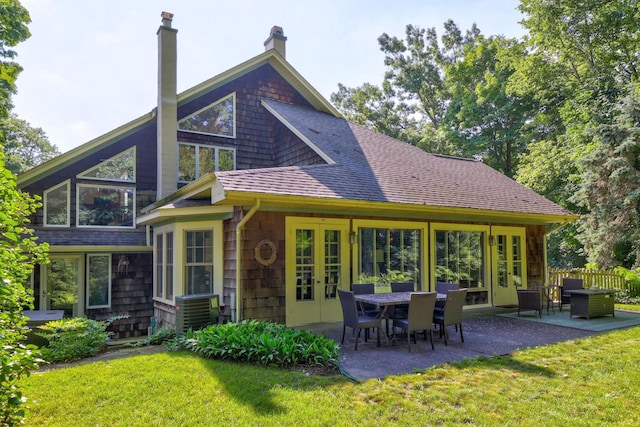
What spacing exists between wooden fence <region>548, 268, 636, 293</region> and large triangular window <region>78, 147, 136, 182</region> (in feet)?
42.9

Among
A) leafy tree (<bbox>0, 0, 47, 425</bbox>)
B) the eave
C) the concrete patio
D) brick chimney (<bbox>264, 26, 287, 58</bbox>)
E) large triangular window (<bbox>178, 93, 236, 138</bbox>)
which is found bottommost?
the concrete patio

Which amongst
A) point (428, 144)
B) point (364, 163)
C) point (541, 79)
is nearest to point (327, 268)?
point (364, 163)

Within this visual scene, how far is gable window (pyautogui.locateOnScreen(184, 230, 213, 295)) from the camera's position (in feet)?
25.8

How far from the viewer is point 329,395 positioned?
13.7 ft

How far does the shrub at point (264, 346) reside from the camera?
523 centimetres

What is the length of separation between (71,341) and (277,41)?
11474 mm

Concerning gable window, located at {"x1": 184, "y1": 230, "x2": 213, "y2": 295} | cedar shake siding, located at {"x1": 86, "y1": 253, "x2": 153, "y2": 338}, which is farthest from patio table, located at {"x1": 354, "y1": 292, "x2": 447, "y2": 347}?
cedar shake siding, located at {"x1": 86, "y1": 253, "x2": 153, "y2": 338}

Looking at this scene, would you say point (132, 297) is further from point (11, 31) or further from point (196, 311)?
point (11, 31)

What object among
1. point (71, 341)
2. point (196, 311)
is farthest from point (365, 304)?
point (71, 341)

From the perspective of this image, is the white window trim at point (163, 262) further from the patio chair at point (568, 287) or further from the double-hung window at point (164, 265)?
the patio chair at point (568, 287)

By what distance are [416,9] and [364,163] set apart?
5.02 m

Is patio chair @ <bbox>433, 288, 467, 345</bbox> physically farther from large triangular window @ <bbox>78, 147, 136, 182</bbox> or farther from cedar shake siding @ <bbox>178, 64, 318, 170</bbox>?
large triangular window @ <bbox>78, 147, 136, 182</bbox>

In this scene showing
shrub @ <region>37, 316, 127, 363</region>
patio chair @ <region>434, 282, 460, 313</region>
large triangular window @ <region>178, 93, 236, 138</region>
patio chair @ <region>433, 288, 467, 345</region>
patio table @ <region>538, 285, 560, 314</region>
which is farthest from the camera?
large triangular window @ <region>178, 93, 236, 138</region>

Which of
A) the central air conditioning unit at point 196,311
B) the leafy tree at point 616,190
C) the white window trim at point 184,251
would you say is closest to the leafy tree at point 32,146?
the white window trim at point 184,251
